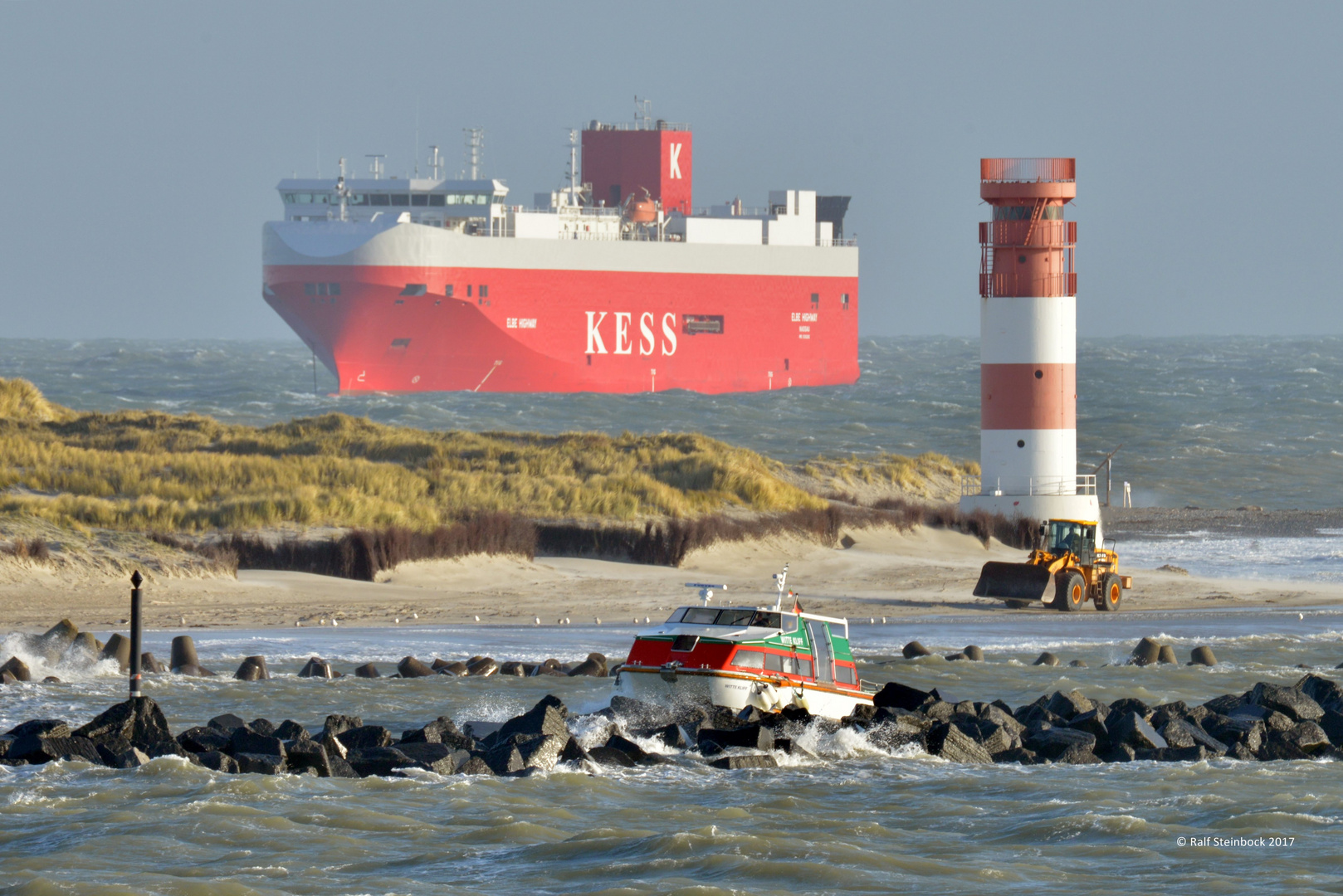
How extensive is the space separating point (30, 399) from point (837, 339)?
1449 inches

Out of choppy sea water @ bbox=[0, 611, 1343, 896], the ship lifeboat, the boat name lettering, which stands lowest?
choppy sea water @ bbox=[0, 611, 1343, 896]

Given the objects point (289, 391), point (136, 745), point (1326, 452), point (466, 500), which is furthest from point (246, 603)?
point (289, 391)

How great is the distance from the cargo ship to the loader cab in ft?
112

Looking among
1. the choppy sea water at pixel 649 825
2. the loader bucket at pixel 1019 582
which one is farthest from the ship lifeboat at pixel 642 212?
the choppy sea water at pixel 649 825

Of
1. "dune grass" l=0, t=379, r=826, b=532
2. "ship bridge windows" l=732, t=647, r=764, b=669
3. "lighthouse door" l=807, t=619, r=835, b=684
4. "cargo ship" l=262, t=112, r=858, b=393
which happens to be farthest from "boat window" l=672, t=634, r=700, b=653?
"cargo ship" l=262, t=112, r=858, b=393

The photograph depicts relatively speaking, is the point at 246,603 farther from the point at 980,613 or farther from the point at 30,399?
the point at 30,399

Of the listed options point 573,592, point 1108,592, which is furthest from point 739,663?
point 1108,592

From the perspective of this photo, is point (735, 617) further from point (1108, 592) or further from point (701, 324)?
point (701, 324)

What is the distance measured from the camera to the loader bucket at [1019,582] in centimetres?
1634

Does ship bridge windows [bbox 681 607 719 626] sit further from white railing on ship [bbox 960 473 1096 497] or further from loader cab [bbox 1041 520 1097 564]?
white railing on ship [bbox 960 473 1096 497]

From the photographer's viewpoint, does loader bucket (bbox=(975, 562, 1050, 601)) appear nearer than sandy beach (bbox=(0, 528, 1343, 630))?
No

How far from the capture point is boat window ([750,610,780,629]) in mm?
9578

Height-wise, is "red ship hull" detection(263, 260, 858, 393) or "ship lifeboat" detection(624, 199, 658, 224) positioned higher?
"ship lifeboat" detection(624, 199, 658, 224)

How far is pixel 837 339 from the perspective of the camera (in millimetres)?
60656
